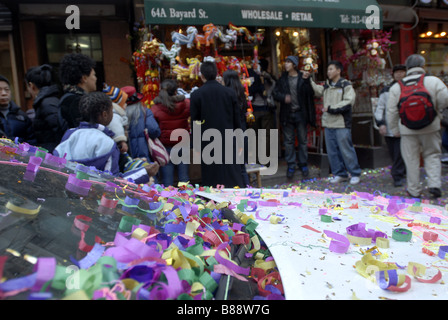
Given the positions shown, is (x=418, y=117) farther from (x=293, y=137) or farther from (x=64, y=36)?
(x=64, y=36)

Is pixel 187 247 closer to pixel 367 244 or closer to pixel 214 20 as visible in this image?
pixel 367 244

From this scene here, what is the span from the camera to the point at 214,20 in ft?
19.6

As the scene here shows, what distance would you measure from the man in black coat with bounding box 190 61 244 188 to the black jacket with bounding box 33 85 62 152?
1.57 meters

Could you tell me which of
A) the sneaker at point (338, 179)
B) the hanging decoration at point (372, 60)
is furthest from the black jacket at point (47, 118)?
the hanging decoration at point (372, 60)

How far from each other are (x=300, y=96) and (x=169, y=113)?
2767mm

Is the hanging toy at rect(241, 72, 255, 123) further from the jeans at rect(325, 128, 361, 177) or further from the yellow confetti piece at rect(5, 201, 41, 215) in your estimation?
the yellow confetti piece at rect(5, 201, 41, 215)

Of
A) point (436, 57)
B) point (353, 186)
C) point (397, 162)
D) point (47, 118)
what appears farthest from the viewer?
point (436, 57)

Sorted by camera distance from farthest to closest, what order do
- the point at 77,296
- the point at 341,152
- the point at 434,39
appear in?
1. the point at 434,39
2. the point at 341,152
3. the point at 77,296

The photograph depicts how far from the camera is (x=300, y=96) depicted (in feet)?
21.5

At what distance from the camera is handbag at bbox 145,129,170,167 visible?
4.50 meters

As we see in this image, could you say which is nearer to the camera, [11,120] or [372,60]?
[11,120]

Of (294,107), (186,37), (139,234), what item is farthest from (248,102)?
(139,234)

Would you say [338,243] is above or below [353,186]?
above

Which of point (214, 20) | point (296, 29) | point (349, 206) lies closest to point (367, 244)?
point (349, 206)
